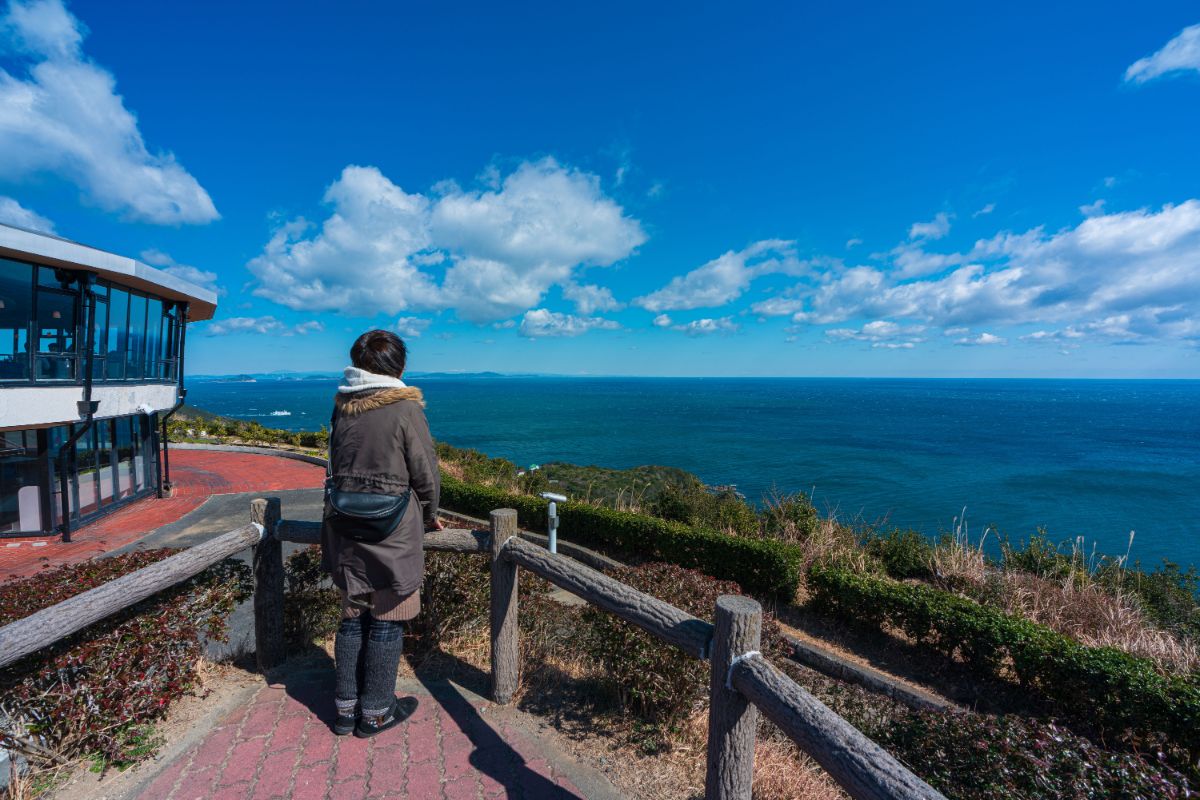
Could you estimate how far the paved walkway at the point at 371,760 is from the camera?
2.47 meters

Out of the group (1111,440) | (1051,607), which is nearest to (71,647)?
(1051,607)

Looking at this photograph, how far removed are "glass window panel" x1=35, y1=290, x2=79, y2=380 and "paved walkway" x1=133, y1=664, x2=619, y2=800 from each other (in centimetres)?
1107

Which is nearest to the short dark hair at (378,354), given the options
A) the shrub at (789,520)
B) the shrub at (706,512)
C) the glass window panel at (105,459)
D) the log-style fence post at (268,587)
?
the log-style fence post at (268,587)

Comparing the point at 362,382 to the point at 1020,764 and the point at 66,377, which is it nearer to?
the point at 1020,764

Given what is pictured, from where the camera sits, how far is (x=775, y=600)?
27.4 ft

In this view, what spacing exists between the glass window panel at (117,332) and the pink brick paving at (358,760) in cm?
1224

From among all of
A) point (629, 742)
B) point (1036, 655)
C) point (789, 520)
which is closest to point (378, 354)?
point (629, 742)

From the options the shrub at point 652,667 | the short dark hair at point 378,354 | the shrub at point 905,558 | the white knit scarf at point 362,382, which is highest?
the short dark hair at point 378,354

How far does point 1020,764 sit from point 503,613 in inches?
101

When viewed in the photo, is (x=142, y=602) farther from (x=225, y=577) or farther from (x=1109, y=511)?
(x=1109, y=511)

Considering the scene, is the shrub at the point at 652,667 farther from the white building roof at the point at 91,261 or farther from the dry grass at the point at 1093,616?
the white building roof at the point at 91,261

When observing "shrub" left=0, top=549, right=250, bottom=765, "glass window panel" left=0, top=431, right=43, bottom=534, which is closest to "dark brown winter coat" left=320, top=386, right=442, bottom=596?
"shrub" left=0, top=549, right=250, bottom=765

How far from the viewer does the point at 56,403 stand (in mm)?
9922

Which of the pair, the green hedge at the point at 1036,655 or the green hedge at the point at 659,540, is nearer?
the green hedge at the point at 1036,655
